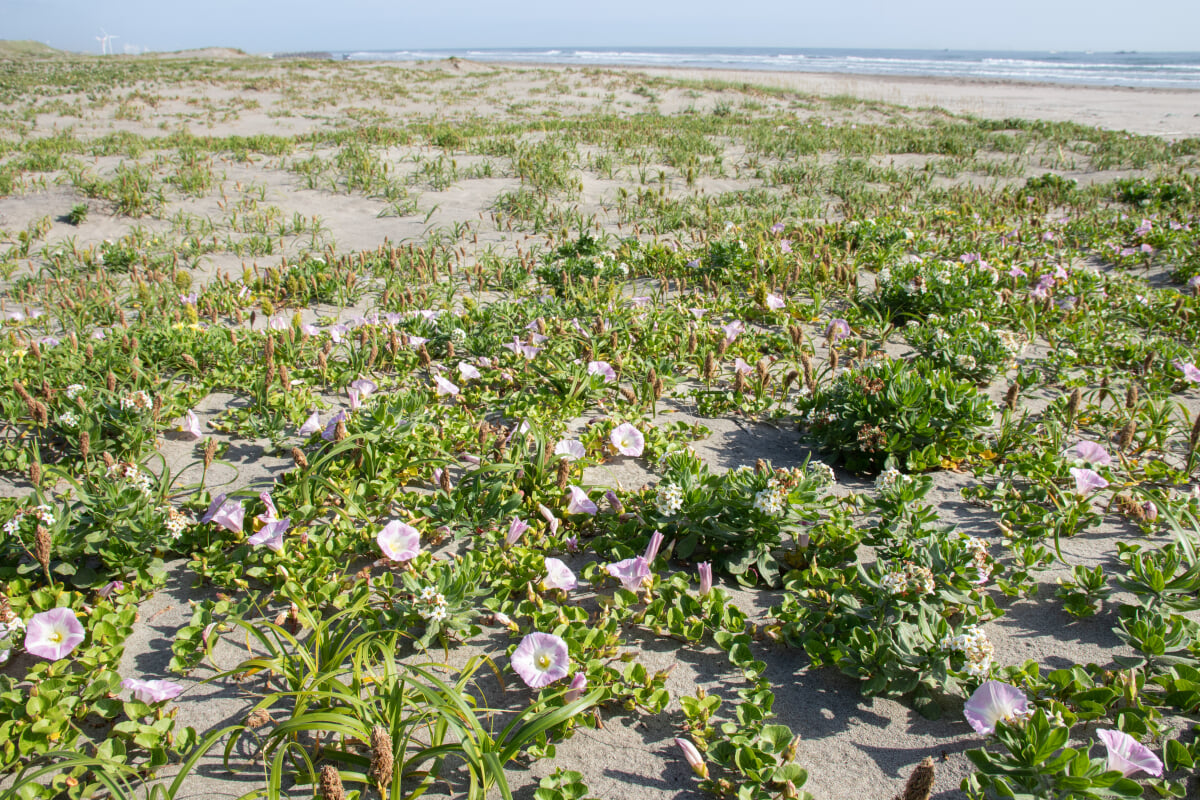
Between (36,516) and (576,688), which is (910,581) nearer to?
(576,688)

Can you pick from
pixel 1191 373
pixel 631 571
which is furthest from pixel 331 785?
pixel 1191 373

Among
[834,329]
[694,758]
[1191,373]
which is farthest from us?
[834,329]

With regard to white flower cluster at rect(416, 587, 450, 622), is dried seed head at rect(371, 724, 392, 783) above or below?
above

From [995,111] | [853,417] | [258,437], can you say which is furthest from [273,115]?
[995,111]

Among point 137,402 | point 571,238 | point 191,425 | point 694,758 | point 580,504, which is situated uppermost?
point 571,238

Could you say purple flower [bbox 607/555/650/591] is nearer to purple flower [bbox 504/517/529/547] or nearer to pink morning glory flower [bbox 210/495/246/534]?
purple flower [bbox 504/517/529/547]

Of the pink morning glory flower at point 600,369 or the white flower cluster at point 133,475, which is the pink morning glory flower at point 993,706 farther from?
the white flower cluster at point 133,475

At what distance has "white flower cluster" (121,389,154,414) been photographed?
3373mm

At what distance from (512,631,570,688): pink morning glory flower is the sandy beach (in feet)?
0.52

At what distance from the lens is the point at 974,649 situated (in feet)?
6.79

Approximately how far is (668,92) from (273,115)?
13.3 metres

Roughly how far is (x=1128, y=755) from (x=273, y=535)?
2.74 metres

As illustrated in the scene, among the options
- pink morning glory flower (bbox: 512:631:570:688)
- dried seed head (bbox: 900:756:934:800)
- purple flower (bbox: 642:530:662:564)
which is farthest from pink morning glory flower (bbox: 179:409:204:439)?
dried seed head (bbox: 900:756:934:800)

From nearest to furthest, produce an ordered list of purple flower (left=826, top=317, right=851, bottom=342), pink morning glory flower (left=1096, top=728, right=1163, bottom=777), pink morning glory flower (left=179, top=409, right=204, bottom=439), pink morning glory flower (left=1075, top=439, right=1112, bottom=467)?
1. pink morning glory flower (left=1096, top=728, right=1163, bottom=777)
2. pink morning glory flower (left=1075, top=439, right=1112, bottom=467)
3. pink morning glory flower (left=179, top=409, right=204, bottom=439)
4. purple flower (left=826, top=317, right=851, bottom=342)
